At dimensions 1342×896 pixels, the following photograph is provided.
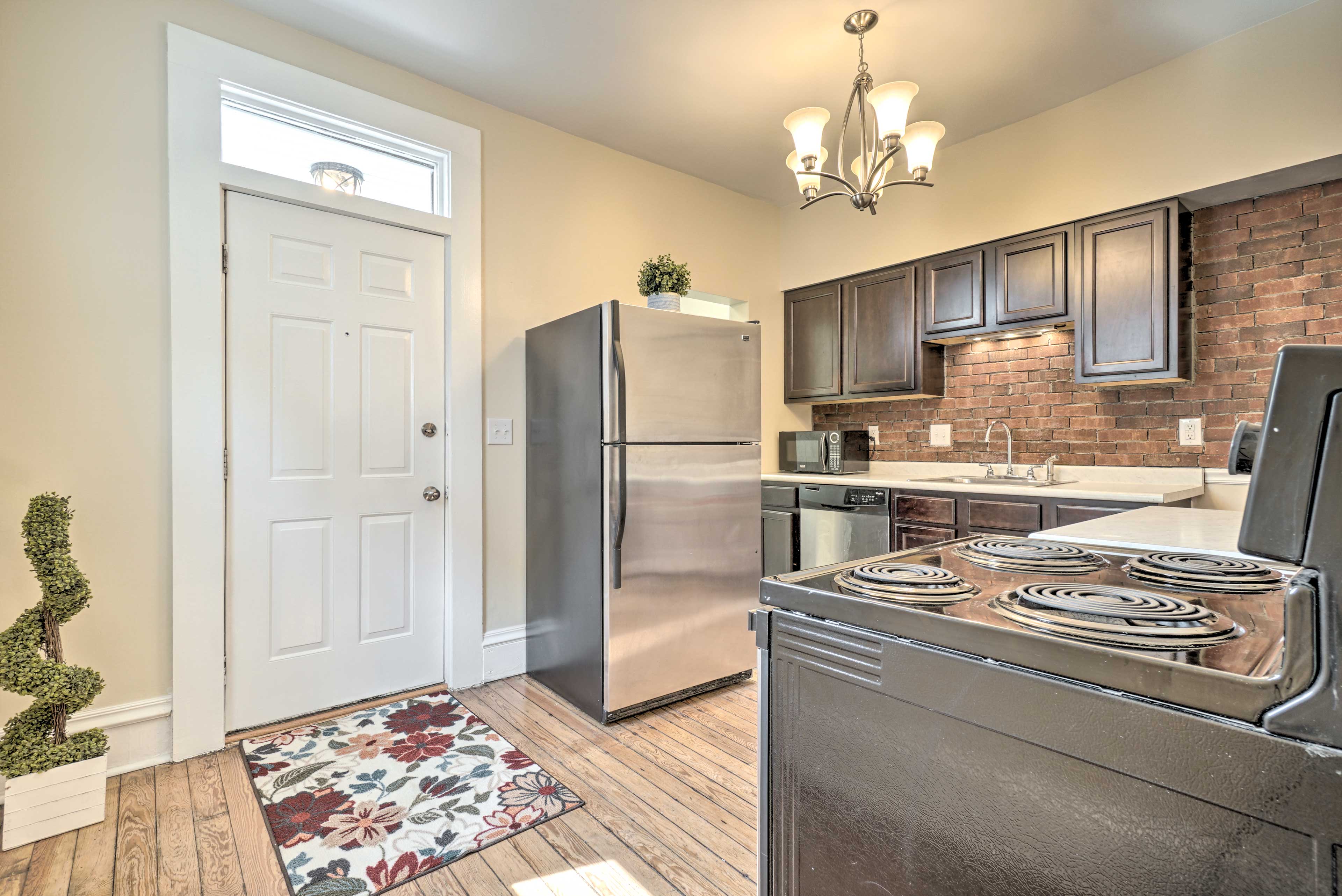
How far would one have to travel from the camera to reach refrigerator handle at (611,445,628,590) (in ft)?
8.22

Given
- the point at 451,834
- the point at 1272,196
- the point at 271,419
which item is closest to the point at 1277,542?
the point at 451,834

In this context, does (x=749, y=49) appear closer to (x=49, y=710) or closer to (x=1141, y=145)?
(x=1141, y=145)

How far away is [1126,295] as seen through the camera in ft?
9.47

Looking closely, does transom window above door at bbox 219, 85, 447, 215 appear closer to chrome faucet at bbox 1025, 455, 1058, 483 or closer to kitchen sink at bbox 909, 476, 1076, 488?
kitchen sink at bbox 909, 476, 1076, 488

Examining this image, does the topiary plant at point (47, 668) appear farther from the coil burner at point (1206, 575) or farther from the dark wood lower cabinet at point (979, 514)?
the dark wood lower cabinet at point (979, 514)

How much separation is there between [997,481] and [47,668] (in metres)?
3.84

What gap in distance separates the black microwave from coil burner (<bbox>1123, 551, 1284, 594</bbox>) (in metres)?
2.82

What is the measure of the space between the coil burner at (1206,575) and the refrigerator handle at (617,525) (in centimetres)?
173

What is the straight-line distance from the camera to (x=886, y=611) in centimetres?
81

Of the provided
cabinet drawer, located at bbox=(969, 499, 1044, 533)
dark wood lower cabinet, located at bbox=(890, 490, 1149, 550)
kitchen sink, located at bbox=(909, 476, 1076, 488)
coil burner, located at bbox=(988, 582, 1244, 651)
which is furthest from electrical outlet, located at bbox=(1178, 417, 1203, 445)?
coil burner, located at bbox=(988, 582, 1244, 651)

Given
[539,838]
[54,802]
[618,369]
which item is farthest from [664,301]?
[54,802]

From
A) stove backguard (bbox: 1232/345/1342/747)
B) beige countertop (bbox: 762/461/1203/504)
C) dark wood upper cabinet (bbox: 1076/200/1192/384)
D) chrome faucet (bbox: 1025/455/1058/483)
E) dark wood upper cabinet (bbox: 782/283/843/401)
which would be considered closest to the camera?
stove backguard (bbox: 1232/345/1342/747)

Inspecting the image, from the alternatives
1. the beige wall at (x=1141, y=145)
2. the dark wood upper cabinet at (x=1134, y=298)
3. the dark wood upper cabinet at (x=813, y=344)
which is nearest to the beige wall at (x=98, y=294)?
the dark wood upper cabinet at (x=813, y=344)

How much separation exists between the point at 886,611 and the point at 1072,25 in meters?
2.82
